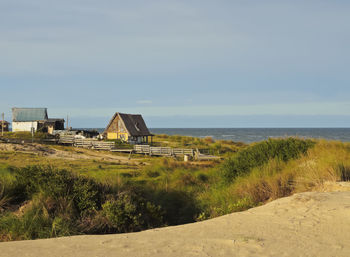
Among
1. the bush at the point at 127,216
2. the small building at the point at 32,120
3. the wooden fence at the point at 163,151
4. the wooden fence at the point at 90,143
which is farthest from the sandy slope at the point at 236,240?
the small building at the point at 32,120

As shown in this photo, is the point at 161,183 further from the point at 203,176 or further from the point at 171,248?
the point at 171,248

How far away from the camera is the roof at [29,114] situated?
7806cm

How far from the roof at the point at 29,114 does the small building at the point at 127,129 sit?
25.6 meters

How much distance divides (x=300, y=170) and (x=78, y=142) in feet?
144

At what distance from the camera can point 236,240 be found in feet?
21.3

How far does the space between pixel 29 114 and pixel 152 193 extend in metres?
70.6

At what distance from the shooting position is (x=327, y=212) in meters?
8.27

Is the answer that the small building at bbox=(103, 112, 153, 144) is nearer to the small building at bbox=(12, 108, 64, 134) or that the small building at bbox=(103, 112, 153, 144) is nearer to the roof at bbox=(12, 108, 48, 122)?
the small building at bbox=(12, 108, 64, 134)

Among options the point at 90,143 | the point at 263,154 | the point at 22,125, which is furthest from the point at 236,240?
the point at 22,125

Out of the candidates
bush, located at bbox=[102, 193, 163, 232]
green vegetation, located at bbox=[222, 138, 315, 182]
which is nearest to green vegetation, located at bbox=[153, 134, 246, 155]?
green vegetation, located at bbox=[222, 138, 315, 182]

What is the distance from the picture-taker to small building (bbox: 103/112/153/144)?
5630 centimetres

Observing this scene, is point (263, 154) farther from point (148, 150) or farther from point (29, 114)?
point (29, 114)

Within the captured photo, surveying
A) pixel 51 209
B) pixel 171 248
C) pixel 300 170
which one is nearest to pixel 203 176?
pixel 300 170

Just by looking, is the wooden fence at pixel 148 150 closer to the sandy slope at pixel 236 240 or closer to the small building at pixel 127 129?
the small building at pixel 127 129
